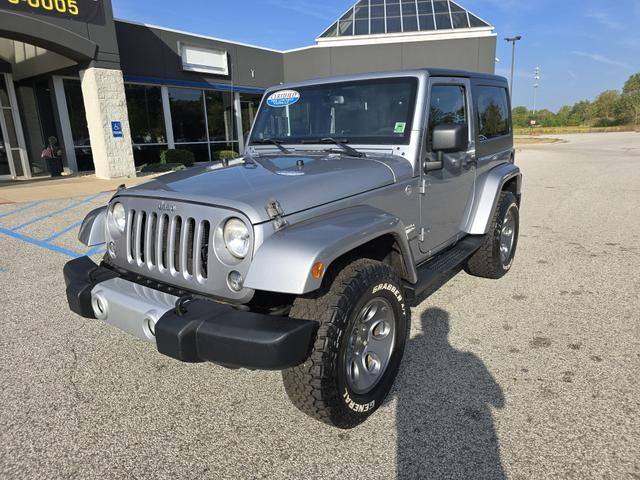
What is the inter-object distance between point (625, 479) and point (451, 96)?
9.39 feet

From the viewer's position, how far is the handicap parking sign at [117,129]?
552 inches

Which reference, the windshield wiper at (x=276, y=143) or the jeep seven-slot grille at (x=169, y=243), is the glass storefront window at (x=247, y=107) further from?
the jeep seven-slot grille at (x=169, y=243)

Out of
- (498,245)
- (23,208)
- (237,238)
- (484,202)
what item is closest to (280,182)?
(237,238)

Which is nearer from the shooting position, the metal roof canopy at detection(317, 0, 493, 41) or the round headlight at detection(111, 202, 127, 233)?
the round headlight at detection(111, 202, 127, 233)

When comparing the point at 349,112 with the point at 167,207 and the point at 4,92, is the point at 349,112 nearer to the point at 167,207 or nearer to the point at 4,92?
the point at 167,207

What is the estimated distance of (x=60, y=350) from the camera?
11.2 ft

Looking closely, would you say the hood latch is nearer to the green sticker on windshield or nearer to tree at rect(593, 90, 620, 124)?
the green sticker on windshield

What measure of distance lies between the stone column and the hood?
12.2 metres

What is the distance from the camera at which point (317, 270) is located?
206 cm

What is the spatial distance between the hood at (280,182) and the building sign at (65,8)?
11.9 metres

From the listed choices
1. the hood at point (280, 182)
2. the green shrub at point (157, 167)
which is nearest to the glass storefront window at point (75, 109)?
the green shrub at point (157, 167)

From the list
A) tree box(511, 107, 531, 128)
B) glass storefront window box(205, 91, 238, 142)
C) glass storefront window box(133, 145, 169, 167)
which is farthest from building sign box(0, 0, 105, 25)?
tree box(511, 107, 531, 128)

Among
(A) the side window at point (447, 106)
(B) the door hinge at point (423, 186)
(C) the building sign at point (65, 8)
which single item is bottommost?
(B) the door hinge at point (423, 186)

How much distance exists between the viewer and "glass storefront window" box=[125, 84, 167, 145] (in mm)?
16172
